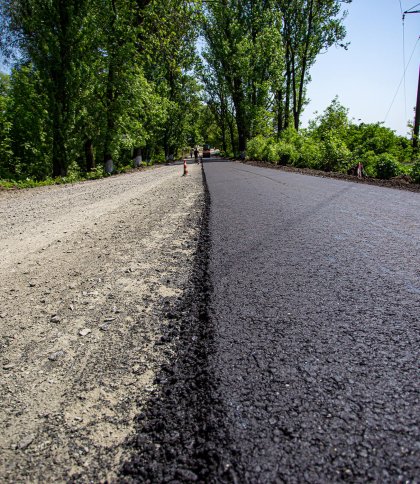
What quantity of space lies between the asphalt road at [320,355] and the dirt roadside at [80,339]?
524mm

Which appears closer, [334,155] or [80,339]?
[80,339]

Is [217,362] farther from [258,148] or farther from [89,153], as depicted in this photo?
[258,148]

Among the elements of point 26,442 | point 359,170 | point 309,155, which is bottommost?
point 26,442

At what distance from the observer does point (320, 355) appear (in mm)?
1793

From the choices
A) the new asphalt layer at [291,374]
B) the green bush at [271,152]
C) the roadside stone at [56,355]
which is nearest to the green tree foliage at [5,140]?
the green bush at [271,152]

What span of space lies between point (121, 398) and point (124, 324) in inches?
32.4

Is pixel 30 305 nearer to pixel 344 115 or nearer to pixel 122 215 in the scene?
pixel 122 215

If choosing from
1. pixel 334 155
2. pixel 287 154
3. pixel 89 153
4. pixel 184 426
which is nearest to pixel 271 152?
pixel 287 154

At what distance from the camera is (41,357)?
6.92 feet

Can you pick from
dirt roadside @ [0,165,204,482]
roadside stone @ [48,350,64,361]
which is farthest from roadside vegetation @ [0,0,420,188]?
roadside stone @ [48,350,64,361]

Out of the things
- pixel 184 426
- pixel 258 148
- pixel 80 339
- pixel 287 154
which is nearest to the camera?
pixel 184 426

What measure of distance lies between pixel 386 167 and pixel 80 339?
1294 centimetres

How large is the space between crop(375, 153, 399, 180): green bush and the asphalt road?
895 centimetres

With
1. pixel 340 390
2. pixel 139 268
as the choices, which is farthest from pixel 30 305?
pixel 340 390
